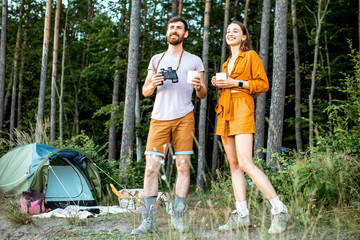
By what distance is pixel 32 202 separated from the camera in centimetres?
538

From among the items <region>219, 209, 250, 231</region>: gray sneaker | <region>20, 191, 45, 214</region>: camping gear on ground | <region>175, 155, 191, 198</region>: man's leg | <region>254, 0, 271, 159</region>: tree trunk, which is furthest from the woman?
<region>254, 0, 271, 159</region>: tree trunk

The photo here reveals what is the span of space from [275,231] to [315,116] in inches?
440

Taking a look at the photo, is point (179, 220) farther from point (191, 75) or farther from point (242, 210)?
point (191, 75)

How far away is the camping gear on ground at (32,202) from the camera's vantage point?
5.25m

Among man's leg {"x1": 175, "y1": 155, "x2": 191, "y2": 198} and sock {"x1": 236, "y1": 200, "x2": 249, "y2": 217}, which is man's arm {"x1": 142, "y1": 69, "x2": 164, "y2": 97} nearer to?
man's leg {"x1": 175, "y1": 155, "x2": 191, "y2": 198}

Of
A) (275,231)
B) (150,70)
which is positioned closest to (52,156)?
(150,70)

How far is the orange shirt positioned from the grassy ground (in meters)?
0.79

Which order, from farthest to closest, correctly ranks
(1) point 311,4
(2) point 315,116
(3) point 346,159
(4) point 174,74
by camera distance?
1. (1) point 311,4
2. (2) point 315,116
3. (3) point 346,159
4. (4) point 174,74

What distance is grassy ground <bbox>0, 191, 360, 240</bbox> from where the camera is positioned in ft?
9.51

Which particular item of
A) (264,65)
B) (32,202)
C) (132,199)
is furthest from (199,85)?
(264,65)

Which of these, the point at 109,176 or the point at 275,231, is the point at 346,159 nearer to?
the point at 275,231

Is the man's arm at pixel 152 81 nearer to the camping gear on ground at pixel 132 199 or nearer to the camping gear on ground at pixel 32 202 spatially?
the camping gear on ground at pixel 132 199

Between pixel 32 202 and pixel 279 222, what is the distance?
13.4 ft

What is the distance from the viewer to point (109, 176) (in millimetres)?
6859
